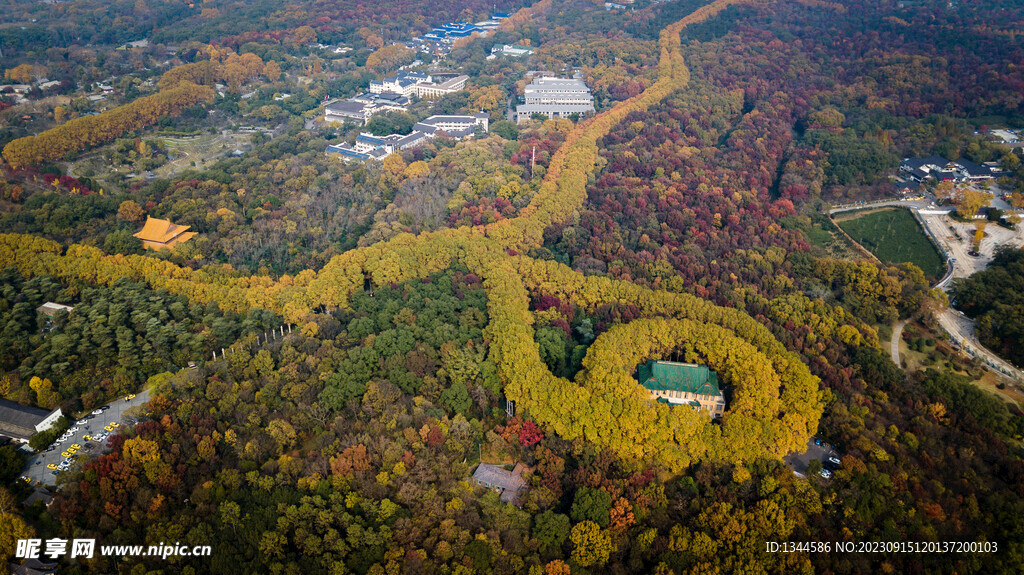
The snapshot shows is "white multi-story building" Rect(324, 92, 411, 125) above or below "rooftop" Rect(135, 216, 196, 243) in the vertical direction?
below

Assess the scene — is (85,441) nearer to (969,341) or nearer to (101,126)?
(101,126)

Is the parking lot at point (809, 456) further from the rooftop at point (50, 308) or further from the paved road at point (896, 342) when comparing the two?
the rooftop at point (50, 308)

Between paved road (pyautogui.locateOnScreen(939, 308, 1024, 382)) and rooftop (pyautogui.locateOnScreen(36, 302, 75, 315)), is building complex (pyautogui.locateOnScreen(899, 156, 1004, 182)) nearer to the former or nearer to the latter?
paved road (pyautogui.locateOnScreen(939, 308, 1024, 382))

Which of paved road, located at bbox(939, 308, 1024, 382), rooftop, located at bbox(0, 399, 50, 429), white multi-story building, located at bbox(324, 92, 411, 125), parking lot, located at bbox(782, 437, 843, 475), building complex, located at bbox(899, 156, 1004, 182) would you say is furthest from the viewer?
white multi-story building, located at bbox(324, 92, 411, 125)

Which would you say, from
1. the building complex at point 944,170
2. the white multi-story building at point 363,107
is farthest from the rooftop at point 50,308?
the building complex at point 944,170

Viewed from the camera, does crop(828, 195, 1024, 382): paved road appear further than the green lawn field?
No

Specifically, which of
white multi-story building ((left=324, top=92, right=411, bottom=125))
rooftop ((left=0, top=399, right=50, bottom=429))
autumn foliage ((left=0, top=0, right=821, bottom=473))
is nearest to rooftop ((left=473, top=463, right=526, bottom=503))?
autumn foliage ((left=0, top=0, right=821, bottom=473))
